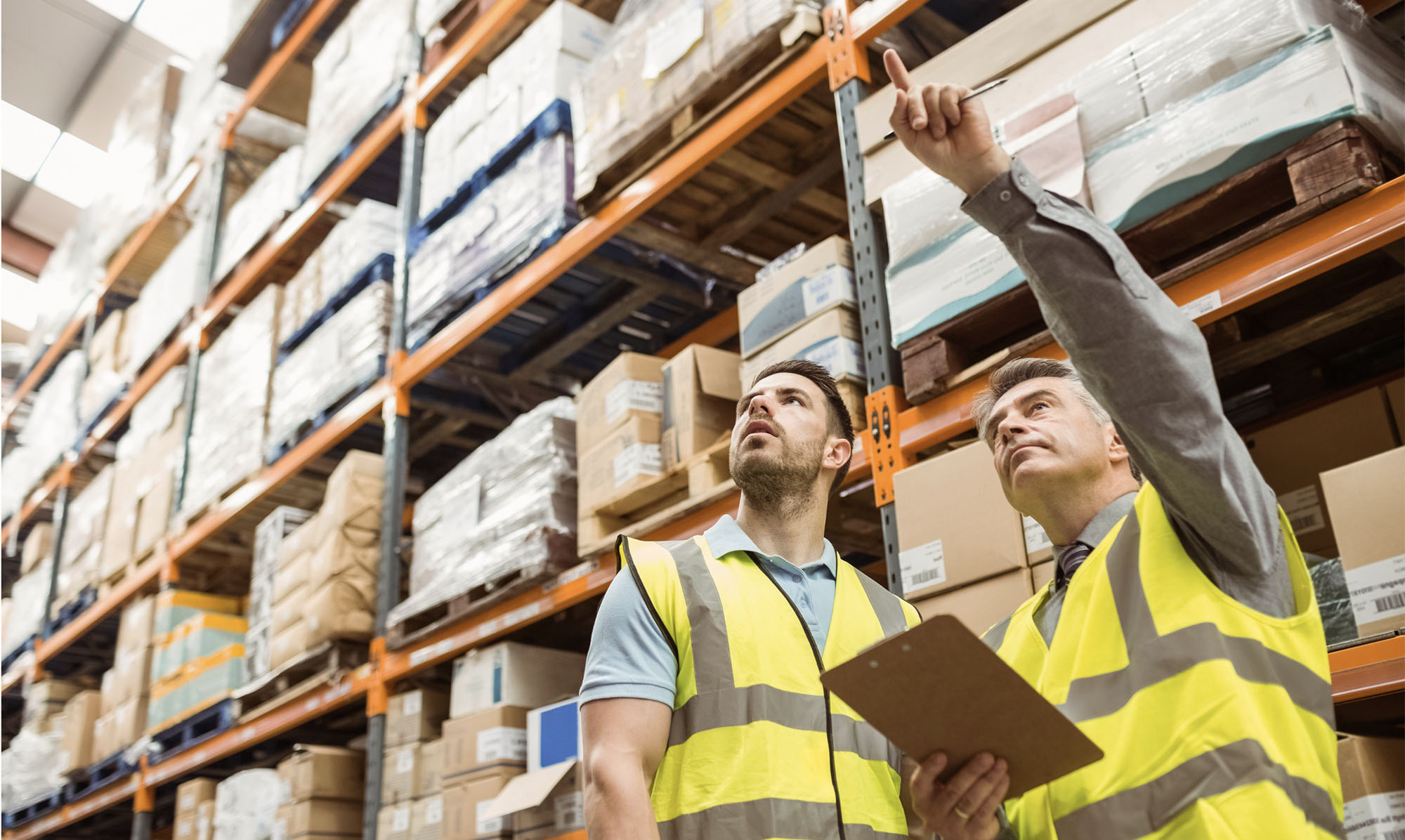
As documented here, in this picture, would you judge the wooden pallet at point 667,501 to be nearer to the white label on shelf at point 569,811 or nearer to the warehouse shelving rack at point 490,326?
the warehouse shelving rack at point 490,326

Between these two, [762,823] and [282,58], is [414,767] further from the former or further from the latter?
[282,58]

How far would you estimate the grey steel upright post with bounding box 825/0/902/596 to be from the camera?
10.3ft

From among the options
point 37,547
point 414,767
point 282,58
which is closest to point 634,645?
point 414,767

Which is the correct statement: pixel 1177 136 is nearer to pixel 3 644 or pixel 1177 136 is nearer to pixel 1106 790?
pixel 1106 790

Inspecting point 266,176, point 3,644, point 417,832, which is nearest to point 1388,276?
point 417,832

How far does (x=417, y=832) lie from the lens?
4.51 m

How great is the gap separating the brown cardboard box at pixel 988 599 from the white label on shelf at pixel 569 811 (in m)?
1.75

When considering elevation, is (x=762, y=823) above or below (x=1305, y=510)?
below

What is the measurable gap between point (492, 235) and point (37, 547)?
7089 mm

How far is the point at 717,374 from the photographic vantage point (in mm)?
4012

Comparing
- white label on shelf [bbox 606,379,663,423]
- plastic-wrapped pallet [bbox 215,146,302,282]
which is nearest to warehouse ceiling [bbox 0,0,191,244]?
plastic-wrapped pallet [bbox 215,146,302,282]

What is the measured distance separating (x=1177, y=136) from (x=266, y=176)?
6.34m

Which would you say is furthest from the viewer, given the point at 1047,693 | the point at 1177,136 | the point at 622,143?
the point at 622,143

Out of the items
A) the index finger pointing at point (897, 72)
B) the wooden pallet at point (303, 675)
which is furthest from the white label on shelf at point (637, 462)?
the index finger pointing at point (897, 72)
